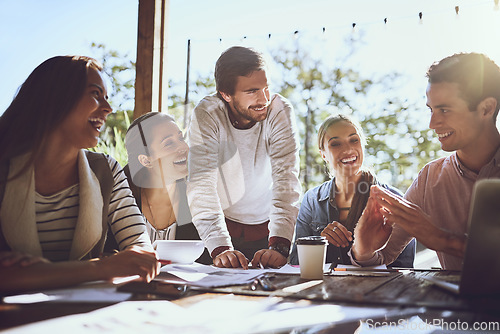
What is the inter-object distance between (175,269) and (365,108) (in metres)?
4.77

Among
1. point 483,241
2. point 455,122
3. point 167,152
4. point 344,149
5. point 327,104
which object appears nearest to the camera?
point 483,241

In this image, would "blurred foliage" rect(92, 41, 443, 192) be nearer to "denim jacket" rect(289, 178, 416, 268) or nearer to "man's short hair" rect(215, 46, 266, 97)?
"denim jacket" rect(289, 178, 416, 268)

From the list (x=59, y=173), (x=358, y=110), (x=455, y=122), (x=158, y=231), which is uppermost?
(x=358, y=110)

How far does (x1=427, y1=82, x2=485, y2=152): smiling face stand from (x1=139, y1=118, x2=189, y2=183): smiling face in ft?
4.05

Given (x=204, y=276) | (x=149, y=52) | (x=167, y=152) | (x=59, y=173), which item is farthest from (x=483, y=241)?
(x=149, y=52)

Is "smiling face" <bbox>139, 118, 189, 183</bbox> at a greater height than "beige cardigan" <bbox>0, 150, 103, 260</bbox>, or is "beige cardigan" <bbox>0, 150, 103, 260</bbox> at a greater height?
"smiling face" <bbox>139, 118, 189, 183</bbox>

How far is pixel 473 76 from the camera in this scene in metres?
1.71

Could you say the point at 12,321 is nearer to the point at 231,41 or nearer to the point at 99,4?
the point at 231,41

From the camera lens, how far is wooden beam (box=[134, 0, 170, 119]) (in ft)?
8.50

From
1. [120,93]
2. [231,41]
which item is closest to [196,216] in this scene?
[231,41]

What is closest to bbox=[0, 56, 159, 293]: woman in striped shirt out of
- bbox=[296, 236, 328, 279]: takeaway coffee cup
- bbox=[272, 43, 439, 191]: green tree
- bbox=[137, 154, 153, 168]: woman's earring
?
bbox=[296, 236, 328, 279]: takeaway coffee cup

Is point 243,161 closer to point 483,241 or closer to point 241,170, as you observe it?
point 241,170

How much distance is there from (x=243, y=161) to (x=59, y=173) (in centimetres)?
109

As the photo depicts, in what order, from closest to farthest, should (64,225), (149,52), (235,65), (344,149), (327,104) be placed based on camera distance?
(64,225) < (235,65) < (344,149) < (149,52) < (327,104)
